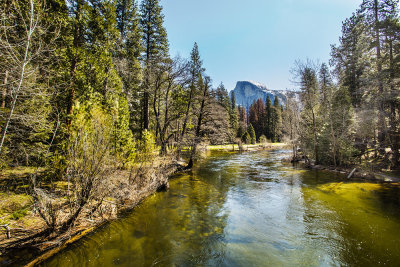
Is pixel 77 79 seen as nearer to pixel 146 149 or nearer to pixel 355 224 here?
pixel 146 149

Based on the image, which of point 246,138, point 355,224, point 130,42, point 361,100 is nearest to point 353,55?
point 361,100

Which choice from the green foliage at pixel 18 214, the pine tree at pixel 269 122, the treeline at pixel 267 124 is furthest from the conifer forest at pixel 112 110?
the pine tree at pixel 269 122

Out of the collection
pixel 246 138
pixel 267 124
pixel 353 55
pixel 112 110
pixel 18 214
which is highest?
pixel 353 55

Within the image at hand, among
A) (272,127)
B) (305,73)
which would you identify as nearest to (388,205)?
(305,73)

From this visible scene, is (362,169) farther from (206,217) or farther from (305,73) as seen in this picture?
(206,217)

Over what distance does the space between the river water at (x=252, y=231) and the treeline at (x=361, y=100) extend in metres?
6.32

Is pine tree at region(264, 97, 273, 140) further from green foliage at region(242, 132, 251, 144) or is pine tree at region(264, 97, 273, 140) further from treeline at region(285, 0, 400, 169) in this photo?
treeline at region(285, 0, 400, 169)

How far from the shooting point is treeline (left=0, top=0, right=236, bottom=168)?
5277 millimetres

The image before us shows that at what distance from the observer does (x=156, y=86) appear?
15.1 metres

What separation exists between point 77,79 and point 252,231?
10172 mm

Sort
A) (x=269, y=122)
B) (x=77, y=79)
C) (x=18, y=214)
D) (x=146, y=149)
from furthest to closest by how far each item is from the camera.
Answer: (x=269, y=122), (x=146, y=149), (x=77, y=79), (x=18, y=214)

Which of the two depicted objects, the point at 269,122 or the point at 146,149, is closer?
the point at 146,149

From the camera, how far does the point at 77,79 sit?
27.8ft

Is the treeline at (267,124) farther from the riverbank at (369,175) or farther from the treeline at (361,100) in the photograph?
the riverbank at (369,175)
